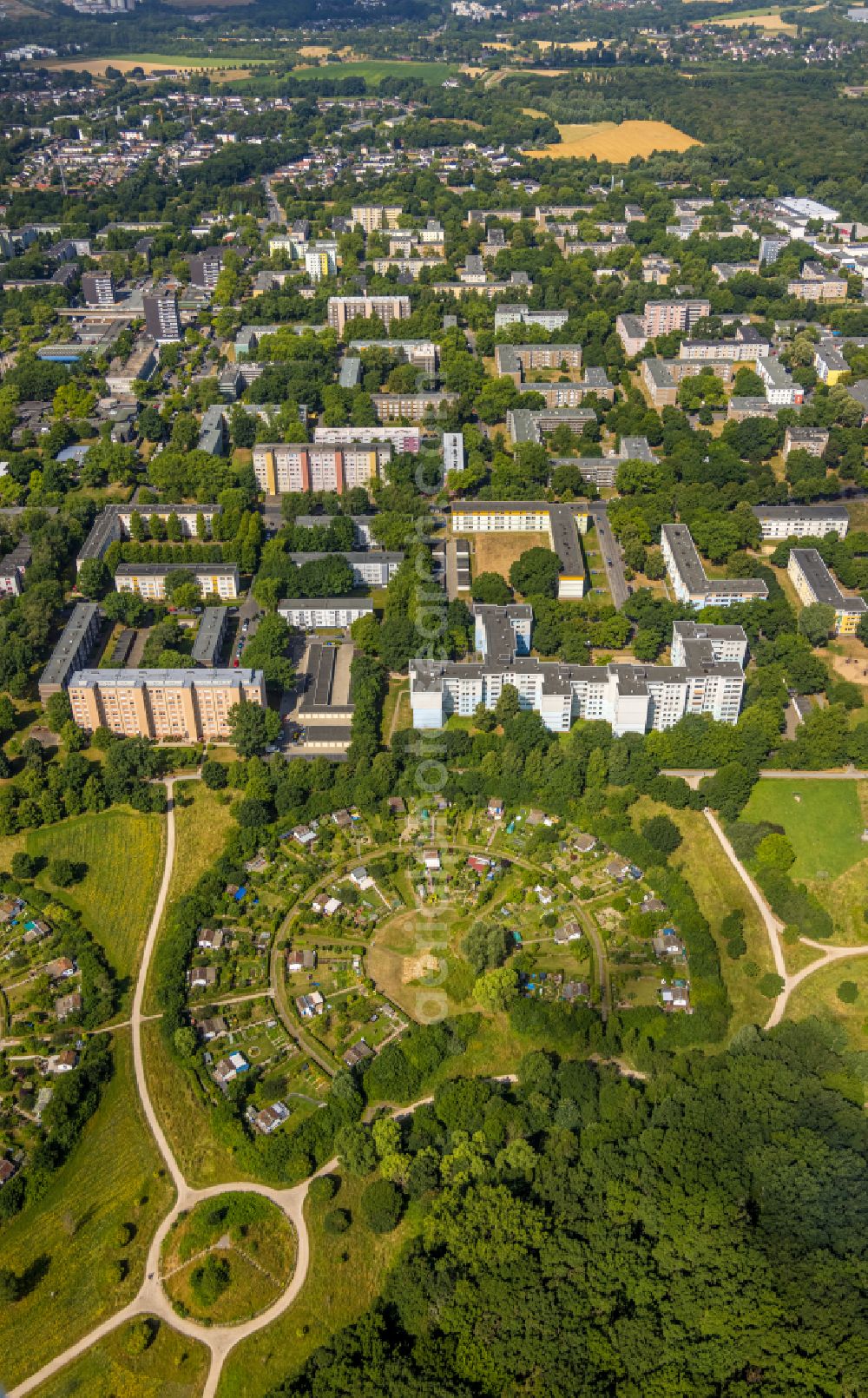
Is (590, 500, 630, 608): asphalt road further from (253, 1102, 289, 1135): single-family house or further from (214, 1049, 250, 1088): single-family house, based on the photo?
(253, 1102, 289, 1135): single-family house

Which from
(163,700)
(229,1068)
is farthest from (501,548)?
(229,1068)

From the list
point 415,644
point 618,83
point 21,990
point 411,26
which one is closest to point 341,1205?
point 21,990

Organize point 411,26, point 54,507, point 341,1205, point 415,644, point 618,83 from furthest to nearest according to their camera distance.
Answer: point 411,26, point 618,83, point 54,507, point 415,644, point 341,1205

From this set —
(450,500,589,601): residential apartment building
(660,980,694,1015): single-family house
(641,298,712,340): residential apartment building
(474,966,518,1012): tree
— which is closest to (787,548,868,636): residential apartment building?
(450,500,589,601): residential apartment building

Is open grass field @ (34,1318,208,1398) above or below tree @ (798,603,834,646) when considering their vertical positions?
below

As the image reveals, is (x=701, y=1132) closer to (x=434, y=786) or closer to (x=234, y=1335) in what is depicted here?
(x=234, y=1335)

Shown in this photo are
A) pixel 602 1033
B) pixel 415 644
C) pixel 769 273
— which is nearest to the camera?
pixel 602 1033

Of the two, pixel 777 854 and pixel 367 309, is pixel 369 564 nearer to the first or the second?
pixel 777 854
